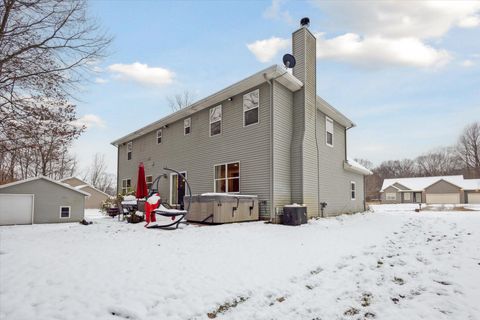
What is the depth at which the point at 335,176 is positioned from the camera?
14.6 meters

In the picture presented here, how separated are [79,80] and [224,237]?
23.0 ft

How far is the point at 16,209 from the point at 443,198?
46.0 metres

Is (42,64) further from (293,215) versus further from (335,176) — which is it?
(335,176)

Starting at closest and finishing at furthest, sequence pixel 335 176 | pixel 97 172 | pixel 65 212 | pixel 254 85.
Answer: pixel 254 85
pixel 335 176
pixel 65 212
pixel 97 172

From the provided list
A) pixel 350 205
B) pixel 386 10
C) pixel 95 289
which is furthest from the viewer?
pixel 350 205

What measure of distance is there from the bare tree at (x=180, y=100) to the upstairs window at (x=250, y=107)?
19872 millimetres

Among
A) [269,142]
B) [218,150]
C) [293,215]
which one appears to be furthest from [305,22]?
[293,215]

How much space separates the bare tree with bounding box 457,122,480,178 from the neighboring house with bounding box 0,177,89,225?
57759mm

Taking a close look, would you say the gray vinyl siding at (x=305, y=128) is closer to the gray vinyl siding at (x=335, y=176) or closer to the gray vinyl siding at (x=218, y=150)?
the gray vinyl siding at (x=335, y=176)

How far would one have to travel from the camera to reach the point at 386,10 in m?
10.9

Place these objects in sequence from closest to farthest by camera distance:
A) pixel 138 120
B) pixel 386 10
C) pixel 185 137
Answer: pixel 386 10
pixel 185 137
pixel 138 120

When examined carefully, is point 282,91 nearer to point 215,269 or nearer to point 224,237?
point 224,237

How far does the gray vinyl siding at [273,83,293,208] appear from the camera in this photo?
1049 centimetres

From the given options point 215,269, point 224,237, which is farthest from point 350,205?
point 215,269
